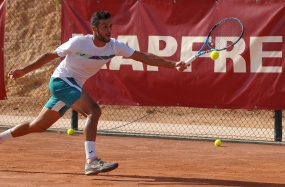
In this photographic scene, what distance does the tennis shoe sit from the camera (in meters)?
6.12

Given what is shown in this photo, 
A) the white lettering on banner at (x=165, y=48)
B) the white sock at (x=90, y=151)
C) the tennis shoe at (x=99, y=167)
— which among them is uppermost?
the white lettering on banner at (x=165, y=48)

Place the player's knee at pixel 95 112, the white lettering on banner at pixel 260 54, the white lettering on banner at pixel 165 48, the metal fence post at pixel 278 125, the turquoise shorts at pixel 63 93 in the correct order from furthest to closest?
the white lettering on banner at pixel 165 48
the metal fence post at pixel 278 125
the white lettering on banner at pixel 260 54
the turquoise shorts at pixel 63 93
the player's knee at pixel 95 112

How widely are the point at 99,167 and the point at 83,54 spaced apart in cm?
112

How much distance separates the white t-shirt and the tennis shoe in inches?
33.9

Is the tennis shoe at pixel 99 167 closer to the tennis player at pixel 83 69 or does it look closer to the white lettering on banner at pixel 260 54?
the tennis player at pixel 83 69

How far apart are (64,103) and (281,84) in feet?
11.1

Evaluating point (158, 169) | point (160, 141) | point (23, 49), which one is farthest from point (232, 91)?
point (23, 49)

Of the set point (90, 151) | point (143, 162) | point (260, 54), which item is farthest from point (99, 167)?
point (260, 54)

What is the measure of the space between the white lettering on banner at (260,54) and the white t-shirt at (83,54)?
2.72 meters

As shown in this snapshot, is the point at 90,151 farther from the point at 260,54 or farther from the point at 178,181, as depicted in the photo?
the point at 260,54

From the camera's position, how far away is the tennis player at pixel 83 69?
6.29 metres

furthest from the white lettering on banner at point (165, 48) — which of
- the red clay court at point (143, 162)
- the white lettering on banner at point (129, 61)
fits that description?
the red clay court at point (143, 162)

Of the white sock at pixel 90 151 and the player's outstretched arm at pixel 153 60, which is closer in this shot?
the white sock at pixel 90 151

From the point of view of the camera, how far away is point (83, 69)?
659 cm
